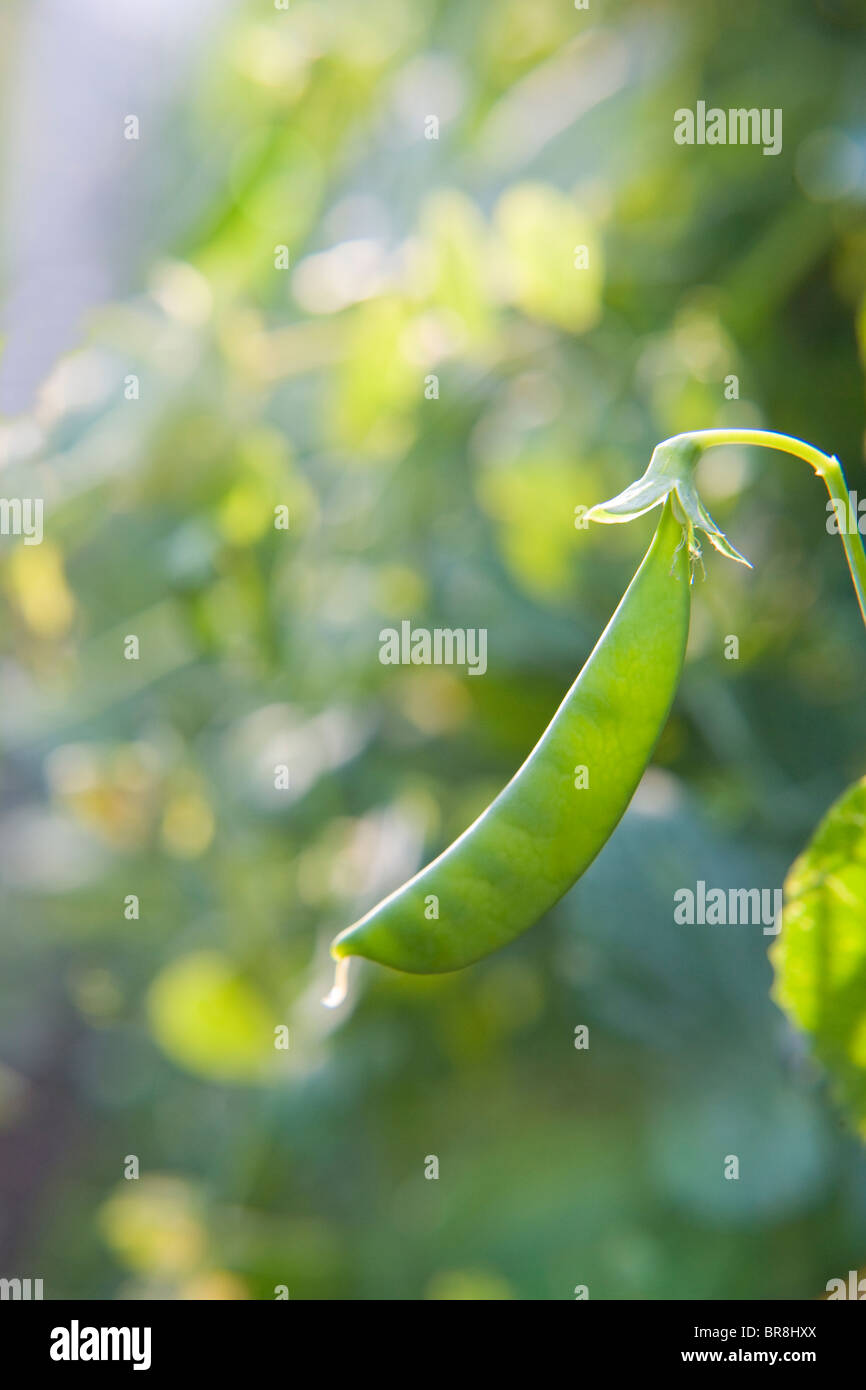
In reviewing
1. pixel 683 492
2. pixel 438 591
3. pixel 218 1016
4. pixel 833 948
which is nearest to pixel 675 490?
pixel 683 492

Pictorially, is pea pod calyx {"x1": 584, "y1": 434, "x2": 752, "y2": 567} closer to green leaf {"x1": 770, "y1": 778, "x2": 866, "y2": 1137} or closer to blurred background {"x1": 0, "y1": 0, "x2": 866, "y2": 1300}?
green leaf {"x1": 770, "y1": 778, "x2": 866, "y2": 1137}

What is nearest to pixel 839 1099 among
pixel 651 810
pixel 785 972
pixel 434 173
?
pixel 785 972

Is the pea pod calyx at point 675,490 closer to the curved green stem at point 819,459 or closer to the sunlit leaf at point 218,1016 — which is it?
the curved green stem at point 819,459

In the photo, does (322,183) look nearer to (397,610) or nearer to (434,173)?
(434,173)

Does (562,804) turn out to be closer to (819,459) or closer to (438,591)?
(819,459)

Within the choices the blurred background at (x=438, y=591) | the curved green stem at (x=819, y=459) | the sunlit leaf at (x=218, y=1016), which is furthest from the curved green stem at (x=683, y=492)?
the sunlit leaf at (x=218, y=1016)

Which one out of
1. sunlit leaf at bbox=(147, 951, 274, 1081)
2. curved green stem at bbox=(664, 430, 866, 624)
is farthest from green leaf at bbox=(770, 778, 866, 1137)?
sunlit leaf at bbox=(147, 951, 274, 1081)
